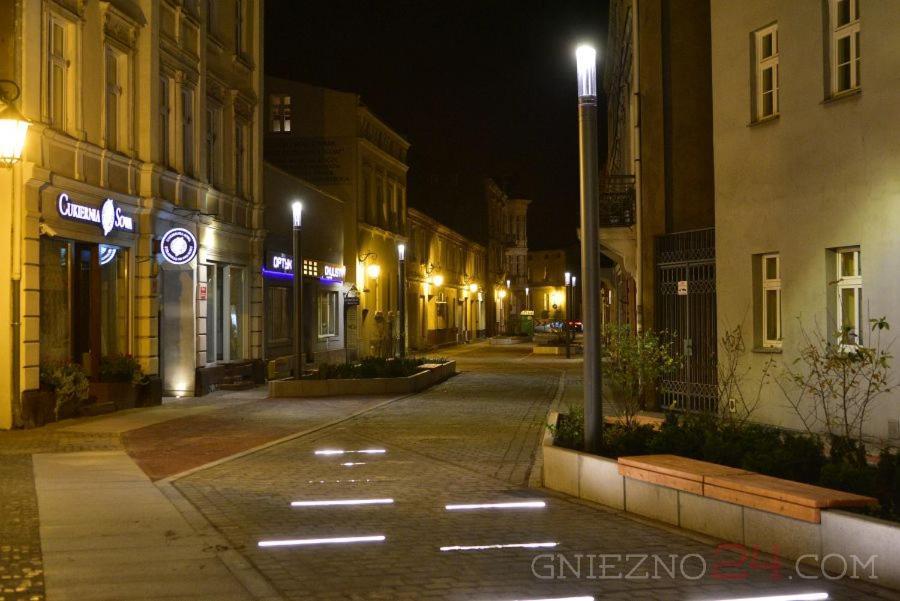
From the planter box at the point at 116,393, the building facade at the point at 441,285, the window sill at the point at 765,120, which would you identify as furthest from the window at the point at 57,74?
the building facade at the point at 441,285

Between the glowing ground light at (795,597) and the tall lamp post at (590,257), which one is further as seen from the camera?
the tall lamp post at (590,257)

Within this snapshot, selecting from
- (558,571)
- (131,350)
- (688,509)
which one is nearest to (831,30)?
(688,509)

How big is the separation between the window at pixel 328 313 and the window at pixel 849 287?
76.2ft

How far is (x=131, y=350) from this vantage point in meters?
20.7

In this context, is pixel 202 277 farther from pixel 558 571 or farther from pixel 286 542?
pixel 558 571

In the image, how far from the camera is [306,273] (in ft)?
108

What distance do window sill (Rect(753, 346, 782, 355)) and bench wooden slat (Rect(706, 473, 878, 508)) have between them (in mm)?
7700

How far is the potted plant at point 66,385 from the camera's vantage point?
16.8 meters

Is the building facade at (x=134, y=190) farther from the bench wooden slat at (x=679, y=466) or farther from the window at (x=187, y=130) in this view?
the bench wooden slat at (x=679, y=466)

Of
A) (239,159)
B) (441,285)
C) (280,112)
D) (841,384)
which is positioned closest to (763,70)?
(841,384)

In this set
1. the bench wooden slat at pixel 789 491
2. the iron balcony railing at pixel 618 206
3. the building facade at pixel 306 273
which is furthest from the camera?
the building facade at pixel 306 273

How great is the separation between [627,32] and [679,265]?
34.1 ft

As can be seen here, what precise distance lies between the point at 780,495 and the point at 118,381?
49.5 feet

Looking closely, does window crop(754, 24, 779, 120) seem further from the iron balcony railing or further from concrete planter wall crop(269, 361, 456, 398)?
concrete planter wall crop(269, 361, 456, 398)
